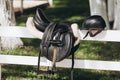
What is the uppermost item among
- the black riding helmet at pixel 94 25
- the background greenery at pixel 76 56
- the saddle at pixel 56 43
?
the black riding helmet at pixel 94 25

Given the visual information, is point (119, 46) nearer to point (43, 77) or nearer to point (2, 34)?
point (43, 77)

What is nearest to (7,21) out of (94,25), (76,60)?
(76,60)

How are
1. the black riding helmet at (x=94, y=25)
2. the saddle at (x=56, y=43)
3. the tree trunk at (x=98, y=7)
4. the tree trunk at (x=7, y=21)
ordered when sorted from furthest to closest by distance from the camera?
the tree trunk at (x=98, y=7), the tree trunk at (x=7, y=21), the black riding helmet at (x=94, y=25), the saddle at (x=56, y=43)

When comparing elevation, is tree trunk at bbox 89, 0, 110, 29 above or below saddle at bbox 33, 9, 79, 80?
below

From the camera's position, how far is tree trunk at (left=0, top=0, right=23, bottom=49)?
27.7 feet

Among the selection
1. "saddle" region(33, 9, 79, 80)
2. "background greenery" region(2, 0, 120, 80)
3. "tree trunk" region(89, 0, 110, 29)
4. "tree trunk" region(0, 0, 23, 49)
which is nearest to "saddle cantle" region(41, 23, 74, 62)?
"saddle" region(33, 9, 79, 80)

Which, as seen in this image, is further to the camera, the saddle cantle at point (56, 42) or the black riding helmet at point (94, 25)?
the black riding helmet at point (94, 25)

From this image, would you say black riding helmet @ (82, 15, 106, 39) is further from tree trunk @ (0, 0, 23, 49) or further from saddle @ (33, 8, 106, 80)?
tree trunk @ (0, 0, 23, 49)

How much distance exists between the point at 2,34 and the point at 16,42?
103 inches

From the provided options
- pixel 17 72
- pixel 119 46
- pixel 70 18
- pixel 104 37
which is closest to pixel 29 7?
pixel 70 18

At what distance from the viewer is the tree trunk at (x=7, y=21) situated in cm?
845

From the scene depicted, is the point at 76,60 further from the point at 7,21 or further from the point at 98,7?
the point at 98,7

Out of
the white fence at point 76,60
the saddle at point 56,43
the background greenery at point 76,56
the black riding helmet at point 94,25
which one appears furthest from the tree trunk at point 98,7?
the saddle at point 56,43

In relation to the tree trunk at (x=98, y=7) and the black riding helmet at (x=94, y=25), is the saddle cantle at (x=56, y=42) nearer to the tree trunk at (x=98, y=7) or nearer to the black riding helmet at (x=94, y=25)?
the black riding helmet at (x=94, y=25)
